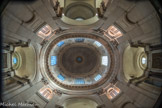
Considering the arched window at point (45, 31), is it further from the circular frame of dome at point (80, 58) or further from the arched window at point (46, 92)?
the circular frame of dome at point (80, 58)

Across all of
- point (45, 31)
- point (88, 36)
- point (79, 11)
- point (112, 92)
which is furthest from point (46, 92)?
point (79, 11)

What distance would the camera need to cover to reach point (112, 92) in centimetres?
2041

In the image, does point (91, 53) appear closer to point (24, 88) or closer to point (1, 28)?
point (24, 88)

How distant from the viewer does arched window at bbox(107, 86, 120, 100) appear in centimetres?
1957

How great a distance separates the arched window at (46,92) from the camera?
19.6m

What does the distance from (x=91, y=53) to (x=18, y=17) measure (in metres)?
19.6

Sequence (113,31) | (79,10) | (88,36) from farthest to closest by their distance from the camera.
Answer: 1. (79,10)
2. (88,36)
3. (113,31)

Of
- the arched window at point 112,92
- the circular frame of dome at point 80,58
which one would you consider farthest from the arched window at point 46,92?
the arched window at point 112,92

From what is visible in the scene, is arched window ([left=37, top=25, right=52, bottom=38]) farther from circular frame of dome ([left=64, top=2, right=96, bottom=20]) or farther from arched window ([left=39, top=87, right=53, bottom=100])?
arched window ([left=39, top=87, right=53, bottom=100])

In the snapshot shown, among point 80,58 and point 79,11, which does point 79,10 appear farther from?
point 80,58

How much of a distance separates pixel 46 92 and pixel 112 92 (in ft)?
32.4

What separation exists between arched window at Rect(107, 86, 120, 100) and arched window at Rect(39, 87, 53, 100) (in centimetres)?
862

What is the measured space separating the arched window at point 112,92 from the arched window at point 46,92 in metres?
8.62

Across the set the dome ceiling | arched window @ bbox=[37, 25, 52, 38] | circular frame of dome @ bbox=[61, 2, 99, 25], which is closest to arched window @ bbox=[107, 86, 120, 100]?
the dome ceiling
